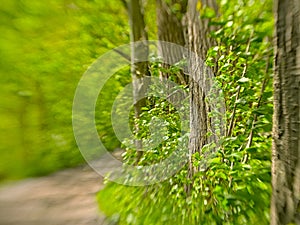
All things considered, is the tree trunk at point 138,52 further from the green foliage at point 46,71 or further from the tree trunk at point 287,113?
the tree trunk at point 287,113

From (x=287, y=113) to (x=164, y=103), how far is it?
2.38m

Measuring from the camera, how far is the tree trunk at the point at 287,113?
3.33ft

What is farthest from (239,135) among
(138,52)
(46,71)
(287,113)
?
(46,71)

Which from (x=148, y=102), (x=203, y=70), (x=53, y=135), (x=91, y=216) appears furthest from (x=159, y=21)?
(x=53, y=135)

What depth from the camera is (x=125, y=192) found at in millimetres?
4434

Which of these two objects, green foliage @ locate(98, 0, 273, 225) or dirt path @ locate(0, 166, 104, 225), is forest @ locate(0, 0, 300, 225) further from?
dirt path @ locate(0, 166, 104, 225)

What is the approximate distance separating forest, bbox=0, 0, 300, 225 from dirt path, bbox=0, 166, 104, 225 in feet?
1.45

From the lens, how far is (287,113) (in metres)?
1.08

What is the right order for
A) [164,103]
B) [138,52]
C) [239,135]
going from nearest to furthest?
[239,135], [164,103], [138,52]

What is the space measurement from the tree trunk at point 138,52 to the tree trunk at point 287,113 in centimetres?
329

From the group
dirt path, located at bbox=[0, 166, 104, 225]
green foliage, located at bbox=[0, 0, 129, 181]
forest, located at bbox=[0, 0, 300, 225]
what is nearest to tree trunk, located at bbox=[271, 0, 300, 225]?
forest, located at bbox=[0, 0, 300, 225]

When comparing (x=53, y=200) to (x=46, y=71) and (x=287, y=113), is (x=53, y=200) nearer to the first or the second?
(x=46, y=71)

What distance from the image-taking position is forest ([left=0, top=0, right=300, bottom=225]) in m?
1.36

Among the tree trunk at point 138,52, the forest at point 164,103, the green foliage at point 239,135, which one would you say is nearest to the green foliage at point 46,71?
the forest at point 164,103
